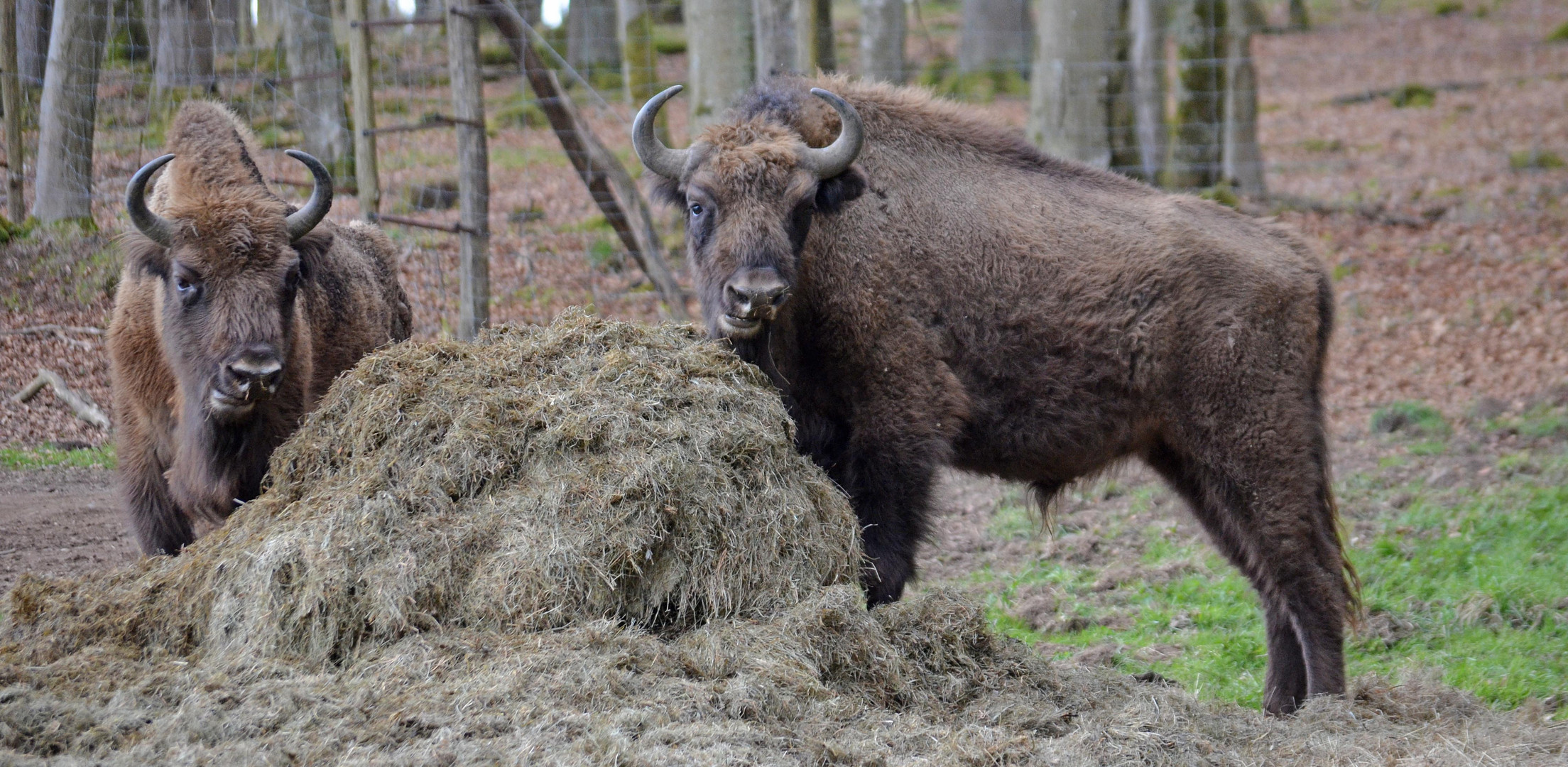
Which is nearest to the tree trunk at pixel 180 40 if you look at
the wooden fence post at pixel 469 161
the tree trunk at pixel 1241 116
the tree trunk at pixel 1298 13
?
the wooden fence post at pixel 469 161

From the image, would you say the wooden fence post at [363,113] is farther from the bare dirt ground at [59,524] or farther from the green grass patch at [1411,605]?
the green grass patch at [1411,605]

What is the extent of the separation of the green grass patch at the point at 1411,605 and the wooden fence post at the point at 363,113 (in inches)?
214

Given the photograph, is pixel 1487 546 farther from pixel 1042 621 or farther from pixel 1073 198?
pixel 1073 198

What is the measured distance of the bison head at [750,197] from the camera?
5.36 m

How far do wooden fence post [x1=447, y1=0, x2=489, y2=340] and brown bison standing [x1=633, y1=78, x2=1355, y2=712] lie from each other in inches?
139

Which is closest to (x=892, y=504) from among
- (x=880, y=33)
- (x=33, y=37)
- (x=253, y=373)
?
(x=253, y=373)

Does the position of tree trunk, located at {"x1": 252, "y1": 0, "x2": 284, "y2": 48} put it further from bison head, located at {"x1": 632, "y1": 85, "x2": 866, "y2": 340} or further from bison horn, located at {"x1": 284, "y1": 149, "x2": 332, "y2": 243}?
bison head, located at {"x1": 632, "y1": 85, "x2": 866, "y2": 340}

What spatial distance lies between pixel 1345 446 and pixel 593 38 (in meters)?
19.1

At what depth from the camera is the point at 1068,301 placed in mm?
6145

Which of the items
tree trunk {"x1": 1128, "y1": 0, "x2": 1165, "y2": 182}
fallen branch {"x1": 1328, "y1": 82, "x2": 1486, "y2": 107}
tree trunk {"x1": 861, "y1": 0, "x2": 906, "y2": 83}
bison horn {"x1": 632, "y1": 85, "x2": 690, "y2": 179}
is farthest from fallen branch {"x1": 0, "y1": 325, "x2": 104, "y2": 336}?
fallen branch {"x1": 1328, "y1": 82, "x2": 1486, "y2": 107}

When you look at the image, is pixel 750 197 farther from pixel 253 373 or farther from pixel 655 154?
pixel 253 373

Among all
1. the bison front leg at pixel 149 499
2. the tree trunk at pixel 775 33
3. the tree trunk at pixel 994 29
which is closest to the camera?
the bison front leg at pixel 149 499

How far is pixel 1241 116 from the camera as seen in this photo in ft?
53.2

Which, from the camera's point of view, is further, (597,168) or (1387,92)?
(1387,92)
